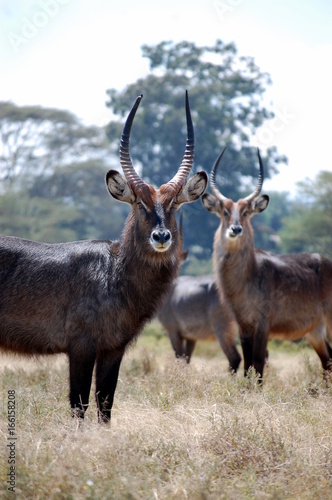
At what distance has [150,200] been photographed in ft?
17.9

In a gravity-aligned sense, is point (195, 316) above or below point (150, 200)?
below

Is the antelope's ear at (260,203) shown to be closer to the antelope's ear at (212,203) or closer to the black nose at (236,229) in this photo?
the antelope's ear at (212,203)

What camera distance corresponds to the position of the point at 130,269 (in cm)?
544

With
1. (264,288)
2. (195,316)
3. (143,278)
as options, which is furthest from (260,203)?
(143,278)

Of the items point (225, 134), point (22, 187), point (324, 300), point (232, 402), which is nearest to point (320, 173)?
point (225, 134)

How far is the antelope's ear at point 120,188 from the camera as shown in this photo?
18.4 ft

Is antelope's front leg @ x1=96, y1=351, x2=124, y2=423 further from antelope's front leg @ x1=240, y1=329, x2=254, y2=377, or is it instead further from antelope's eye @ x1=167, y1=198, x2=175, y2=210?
antelope's front leg @ x1=240, y1=329, x2=254, y2=377

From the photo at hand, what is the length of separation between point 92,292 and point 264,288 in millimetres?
3202

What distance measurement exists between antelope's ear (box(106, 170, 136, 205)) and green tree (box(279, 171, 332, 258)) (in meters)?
24.8

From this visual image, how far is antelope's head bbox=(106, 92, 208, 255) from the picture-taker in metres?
5.31

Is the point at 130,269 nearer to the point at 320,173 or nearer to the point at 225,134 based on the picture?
the point at 320,173

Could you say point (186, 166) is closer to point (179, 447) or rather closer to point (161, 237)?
point (161, 237)

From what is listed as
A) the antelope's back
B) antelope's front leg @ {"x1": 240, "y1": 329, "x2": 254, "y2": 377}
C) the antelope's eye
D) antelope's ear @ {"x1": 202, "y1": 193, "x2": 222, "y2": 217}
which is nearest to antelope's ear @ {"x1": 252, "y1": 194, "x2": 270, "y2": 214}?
antelope's ear @ {"x1": 202, "y1": 193, "x2": 222, "y2": 217}

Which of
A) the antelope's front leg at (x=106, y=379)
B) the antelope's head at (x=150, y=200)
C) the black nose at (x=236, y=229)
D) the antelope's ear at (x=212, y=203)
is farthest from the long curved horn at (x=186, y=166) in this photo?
the antelope's ear at (x=212, y=203)
